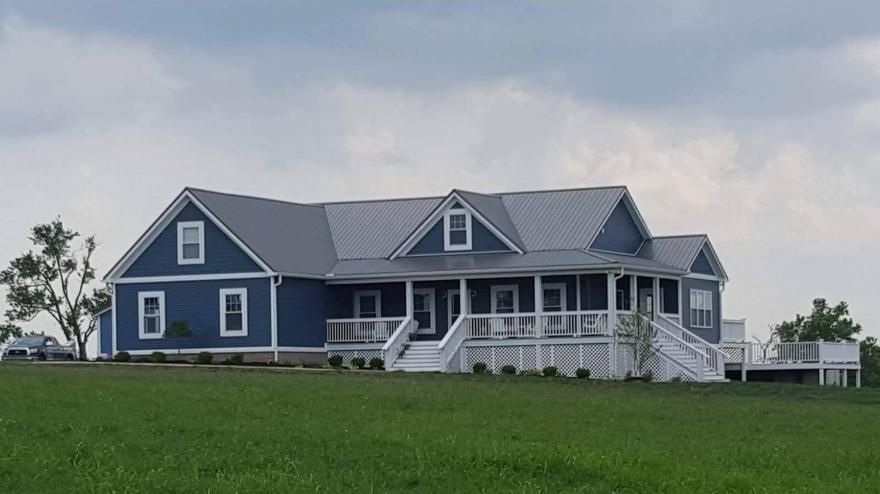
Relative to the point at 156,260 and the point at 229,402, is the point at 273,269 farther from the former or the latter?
the point at 229,402

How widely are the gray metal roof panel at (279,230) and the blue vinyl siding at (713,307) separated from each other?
39.7 ft

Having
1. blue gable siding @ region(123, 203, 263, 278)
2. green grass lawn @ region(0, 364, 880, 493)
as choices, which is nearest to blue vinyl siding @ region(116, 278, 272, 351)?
blue gable siding @ region(123, 203, 263, 278)

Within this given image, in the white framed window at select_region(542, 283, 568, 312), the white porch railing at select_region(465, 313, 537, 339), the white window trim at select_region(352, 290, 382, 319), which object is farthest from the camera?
the white window trim at select_region(352, 290, 382, 319)

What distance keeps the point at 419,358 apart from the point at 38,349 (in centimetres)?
1893

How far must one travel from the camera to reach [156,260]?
53.3m

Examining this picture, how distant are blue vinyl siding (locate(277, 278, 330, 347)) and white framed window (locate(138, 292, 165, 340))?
3919 mm

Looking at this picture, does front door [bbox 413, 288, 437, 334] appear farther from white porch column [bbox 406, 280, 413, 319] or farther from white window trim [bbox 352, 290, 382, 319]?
white porch column [bbox 406, 280, 413, 319]

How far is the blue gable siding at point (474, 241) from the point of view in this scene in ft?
176

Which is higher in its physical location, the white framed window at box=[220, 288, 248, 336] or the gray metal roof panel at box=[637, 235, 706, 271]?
the gray metal roof panel at box=[637, 235, 706, 271]

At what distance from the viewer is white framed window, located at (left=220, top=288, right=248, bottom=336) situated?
52344 mm

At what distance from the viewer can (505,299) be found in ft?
177

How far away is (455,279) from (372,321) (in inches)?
118

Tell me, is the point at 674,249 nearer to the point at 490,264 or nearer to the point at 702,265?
the point at 702,265

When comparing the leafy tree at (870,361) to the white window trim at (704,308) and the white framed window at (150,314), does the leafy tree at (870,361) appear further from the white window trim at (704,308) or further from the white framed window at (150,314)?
the white framed window at (150,314)
